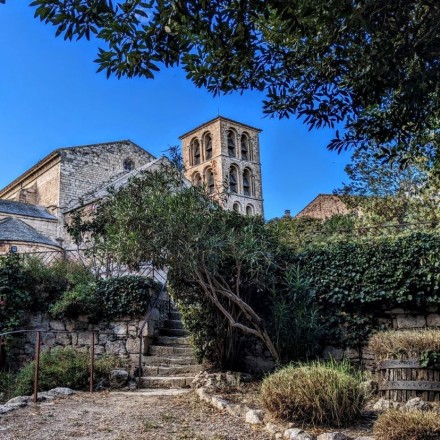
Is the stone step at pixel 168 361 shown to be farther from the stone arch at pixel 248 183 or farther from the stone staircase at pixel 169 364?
the stone arch at pixel 248 183

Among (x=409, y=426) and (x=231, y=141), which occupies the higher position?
(x=231, y=141)

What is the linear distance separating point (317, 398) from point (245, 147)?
3916 centimetres

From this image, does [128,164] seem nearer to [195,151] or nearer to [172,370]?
[195,151]

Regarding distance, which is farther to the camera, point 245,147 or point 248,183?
point 245,147

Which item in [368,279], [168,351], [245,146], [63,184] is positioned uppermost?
[245,146]

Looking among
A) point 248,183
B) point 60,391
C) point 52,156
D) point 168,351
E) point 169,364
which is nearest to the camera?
point 60,391

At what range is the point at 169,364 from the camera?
9695mm

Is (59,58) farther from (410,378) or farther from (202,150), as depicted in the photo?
(202,150)

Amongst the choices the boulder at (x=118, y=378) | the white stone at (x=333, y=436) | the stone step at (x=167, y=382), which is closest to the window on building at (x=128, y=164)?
the boulder at (x=118, y=378)

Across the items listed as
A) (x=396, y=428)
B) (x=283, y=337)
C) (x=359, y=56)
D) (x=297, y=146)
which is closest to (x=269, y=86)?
(x=359, y=56)

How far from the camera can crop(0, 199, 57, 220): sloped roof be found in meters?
24.0

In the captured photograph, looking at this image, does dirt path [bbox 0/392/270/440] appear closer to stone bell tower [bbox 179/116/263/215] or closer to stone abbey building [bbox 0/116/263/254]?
stone abbey building [bbox 0/116/263/254]

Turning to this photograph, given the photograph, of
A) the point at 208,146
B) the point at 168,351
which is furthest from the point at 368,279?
the point at 208,146

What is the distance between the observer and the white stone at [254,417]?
209 inches
